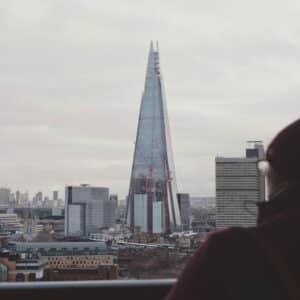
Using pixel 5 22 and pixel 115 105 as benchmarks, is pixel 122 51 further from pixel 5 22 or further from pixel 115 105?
pixel 5 22

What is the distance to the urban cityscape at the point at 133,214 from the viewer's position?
1874mm

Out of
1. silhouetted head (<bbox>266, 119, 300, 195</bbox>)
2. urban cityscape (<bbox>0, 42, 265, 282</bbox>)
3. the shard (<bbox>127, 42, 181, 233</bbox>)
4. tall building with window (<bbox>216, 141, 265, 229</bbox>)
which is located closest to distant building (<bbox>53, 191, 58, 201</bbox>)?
urban cityscape (<bbox>0, 42, 265, 282</bbox>)

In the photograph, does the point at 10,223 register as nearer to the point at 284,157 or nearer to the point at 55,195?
the point at 55,195

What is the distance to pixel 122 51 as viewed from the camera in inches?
124

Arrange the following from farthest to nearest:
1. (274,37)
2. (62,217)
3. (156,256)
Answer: (274,37) → (62,217) → (156,256)

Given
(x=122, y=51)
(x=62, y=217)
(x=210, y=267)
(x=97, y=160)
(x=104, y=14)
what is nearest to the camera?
(x=210, y=267)

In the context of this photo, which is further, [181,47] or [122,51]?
[122,51]

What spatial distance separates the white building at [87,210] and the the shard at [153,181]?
96mm

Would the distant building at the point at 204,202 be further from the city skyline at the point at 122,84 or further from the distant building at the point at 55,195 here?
the distant building at the point at 55,195

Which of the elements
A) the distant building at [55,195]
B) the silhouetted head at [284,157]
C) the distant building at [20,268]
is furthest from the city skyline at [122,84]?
the silhouetted head at [284,157]

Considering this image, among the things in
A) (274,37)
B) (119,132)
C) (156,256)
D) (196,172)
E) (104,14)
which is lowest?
(156,256)

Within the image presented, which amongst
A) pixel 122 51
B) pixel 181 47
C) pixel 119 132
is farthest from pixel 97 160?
pixel 181 47

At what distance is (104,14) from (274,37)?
86 centimetres

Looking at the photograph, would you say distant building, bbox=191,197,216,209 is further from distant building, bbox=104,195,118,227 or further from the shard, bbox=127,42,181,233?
distant building, bbox=104,195,118,227
